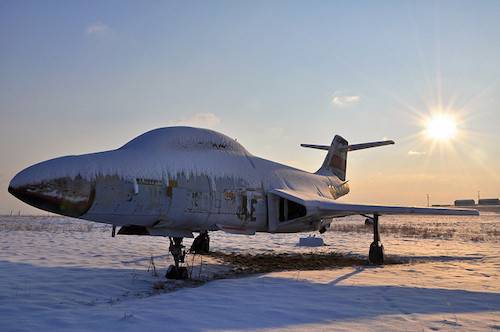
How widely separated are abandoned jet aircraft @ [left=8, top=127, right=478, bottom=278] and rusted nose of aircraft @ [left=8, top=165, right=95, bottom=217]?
0.05ft

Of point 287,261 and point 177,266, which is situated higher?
point 177,266

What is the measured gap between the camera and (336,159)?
21.1 metres

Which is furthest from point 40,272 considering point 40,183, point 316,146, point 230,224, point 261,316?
point 316,146

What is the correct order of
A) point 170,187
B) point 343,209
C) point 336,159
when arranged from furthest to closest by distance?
point 336,159 → point 343,209 → point 170,187

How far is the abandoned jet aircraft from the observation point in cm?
746

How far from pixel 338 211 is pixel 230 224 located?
3.46 m

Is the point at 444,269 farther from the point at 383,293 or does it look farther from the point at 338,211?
the point at 383,293

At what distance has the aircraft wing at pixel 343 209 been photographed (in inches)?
460

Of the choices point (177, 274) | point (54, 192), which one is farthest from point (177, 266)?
point (54, 192)

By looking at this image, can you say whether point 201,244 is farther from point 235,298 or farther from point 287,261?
point 235,298

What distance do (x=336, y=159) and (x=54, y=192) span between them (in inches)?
625

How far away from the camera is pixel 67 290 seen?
7367 mm

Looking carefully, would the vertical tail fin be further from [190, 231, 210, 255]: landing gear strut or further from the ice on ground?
[190, 231, 210, 255]: landing gear strut

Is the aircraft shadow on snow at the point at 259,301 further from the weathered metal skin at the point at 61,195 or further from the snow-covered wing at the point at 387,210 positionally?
the snow-covered wing at the point at 387,210
